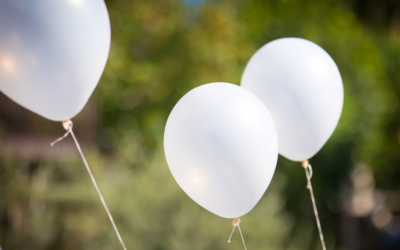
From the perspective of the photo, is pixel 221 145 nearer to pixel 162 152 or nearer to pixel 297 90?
pixel 297 90

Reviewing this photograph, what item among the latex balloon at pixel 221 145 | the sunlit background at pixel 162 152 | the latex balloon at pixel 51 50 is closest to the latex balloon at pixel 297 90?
the latex balloon at pixel 221 145

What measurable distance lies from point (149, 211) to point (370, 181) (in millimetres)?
4375

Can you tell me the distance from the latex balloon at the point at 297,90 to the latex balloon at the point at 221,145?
26 cm


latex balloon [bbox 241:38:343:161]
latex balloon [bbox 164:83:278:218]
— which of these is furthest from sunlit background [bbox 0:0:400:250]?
latex balloon [bbox 164:83:278:218]

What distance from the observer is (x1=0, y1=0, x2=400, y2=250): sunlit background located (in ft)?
10.0

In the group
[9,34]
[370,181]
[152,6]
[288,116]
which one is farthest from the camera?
[370,181]

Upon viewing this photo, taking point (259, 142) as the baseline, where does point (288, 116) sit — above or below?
above

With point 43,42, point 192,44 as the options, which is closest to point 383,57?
point 192,44

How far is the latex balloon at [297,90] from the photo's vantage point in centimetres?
124

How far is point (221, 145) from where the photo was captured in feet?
3.09

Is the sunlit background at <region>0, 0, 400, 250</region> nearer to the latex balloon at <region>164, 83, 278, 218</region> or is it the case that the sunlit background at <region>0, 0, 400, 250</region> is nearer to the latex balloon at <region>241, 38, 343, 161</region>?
the latex balloon at <region>241, 38, 343, 161</region>

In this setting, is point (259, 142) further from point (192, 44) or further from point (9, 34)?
point (192, 44)

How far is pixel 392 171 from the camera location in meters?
5.54

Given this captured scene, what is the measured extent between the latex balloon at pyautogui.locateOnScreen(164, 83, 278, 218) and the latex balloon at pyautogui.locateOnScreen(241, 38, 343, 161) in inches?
10.1
